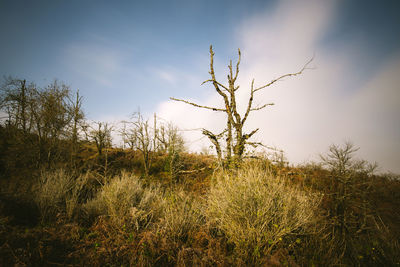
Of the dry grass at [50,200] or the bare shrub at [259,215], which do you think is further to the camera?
the dry grass at [50,200]

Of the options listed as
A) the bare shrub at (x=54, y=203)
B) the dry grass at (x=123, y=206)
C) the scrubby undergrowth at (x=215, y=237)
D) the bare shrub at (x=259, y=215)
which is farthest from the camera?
the bare shrub at (x=54, y=203)

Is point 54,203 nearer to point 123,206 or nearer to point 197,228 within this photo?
point 123,206

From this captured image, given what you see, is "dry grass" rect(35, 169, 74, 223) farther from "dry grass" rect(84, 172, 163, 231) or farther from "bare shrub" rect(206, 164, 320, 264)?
"bare shrub" rect(206, 164, 320, 264)

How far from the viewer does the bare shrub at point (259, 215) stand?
3291 mm

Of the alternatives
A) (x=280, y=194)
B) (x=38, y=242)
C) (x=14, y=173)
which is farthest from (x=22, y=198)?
(x=14, y=173)

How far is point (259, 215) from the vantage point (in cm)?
333

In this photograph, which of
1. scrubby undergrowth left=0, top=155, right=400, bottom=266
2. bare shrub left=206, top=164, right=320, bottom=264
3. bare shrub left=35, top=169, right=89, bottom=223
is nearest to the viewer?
scrubby undergrowth left=0, top=155, right=400, bottom=266

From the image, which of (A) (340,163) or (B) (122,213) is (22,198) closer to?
(B) (122,213)

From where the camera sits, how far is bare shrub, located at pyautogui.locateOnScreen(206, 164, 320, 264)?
3.29 m

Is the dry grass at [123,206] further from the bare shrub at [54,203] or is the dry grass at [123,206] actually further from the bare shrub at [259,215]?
the bare shrub at [259,215]

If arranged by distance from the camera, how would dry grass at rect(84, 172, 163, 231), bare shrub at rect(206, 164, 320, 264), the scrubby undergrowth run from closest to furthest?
1. the scrubby undergrowth
2. bare shrub at rect(206, 164, 320, 264)
3. dry grass at rect(84, 172, 163, 231)

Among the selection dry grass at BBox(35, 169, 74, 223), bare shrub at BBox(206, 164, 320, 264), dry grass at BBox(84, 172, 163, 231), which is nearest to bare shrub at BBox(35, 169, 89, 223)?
dry grass at BBox(35, 169, 74, 223)

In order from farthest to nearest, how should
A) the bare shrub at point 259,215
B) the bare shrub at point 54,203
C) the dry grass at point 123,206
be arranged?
1. the bare shrub at point 54,203
2. the dry grass at point 123,206
3. the bare shrub at point 259,215

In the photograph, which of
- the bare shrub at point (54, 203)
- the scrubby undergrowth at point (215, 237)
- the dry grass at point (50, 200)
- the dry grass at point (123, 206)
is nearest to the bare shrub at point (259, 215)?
the scrubby undergrowth at point (215, 237)
